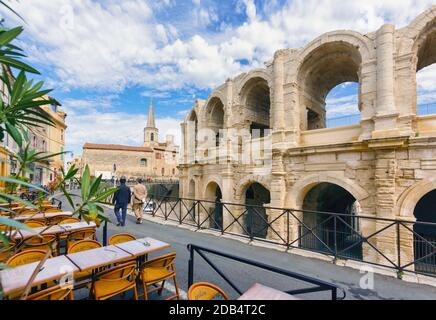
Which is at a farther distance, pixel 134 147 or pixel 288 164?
pixel 134 147

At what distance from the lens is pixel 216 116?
14.2m

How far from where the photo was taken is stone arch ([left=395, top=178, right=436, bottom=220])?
626cm

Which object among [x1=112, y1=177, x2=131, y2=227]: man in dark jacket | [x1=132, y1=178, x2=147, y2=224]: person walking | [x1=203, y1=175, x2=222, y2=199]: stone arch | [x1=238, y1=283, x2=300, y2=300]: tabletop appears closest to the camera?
[x1=238, y1=283, x2=300, y2=300]: tabletop

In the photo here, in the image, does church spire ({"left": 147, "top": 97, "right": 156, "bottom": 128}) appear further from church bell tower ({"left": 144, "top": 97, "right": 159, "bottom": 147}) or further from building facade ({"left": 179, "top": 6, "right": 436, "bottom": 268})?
building facade ({"left": 179, "top": 6, "right": 436, "bottom": 268})

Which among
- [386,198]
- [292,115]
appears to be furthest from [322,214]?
[292,115]

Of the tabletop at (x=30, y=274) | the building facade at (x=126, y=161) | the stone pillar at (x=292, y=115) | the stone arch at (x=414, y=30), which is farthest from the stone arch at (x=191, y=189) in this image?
the building facade at (x=126, y=161)

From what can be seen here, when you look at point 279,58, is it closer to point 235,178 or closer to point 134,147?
point 235,178

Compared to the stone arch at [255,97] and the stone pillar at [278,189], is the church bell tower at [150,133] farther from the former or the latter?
the stone pillar at [278,189]

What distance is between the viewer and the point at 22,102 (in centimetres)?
229

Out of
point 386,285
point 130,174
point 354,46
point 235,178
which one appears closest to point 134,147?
point 130,174

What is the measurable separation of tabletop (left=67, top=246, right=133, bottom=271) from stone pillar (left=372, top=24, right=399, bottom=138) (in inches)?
297

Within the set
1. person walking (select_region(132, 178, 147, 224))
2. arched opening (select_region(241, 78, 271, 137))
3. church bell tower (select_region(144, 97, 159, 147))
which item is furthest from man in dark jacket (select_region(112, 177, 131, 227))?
church bell tower (select_region(144, 97, 159, 147))

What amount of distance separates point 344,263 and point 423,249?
24.5 ft

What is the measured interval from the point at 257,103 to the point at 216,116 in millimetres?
2997
